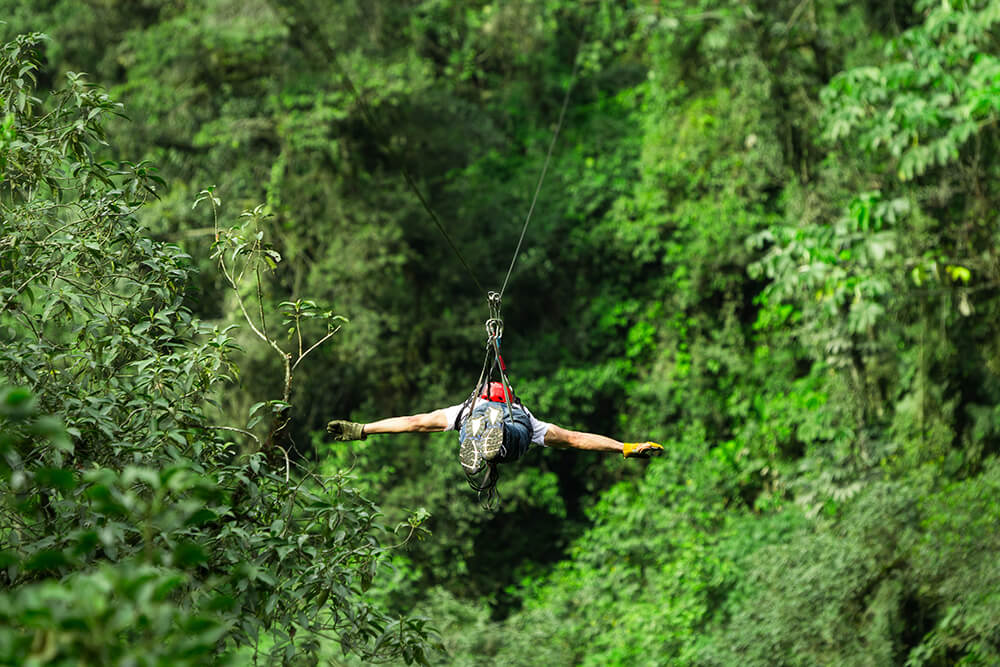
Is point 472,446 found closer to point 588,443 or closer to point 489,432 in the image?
point 489,432

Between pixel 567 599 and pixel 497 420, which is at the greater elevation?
pixel 497 420

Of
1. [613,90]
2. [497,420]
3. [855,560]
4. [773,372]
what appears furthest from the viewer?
[613,90]

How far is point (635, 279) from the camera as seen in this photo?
13797mm

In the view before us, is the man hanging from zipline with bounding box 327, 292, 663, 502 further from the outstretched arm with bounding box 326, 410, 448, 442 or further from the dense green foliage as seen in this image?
the dense green foliage

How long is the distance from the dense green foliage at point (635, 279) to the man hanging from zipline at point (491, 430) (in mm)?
2447

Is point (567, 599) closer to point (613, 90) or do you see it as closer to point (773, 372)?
point (773, 372)

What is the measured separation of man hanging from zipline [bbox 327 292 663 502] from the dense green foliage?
2.45 m

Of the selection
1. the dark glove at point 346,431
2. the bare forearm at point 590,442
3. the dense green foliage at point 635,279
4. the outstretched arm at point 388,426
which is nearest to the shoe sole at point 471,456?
the outstretched arm at point 388,426

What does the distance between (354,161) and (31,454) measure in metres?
9.14

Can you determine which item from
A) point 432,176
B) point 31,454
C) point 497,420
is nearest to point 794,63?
point 432,176

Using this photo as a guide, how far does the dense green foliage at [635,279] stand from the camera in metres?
8.43

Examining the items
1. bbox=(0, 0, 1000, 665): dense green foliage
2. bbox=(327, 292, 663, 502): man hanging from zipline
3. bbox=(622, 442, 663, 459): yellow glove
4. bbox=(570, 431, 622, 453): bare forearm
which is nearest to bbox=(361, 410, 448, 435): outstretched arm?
bbox=(327, 292, 663, 502): man hanging from zipline

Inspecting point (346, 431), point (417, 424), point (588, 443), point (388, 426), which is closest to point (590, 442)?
point (588, 443)

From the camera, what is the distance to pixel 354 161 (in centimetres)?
1216
